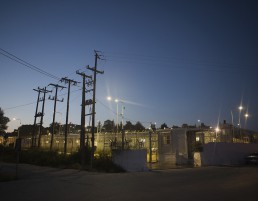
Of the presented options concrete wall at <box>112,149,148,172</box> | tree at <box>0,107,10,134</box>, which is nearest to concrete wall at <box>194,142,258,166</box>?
concrete wall at <box>112,149,148,172</box>

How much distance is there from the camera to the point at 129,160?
956 inches

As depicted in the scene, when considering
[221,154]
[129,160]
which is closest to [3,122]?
[129,160]

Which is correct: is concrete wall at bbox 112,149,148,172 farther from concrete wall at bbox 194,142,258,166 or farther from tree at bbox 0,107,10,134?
tree at bbox 0,107,10,134

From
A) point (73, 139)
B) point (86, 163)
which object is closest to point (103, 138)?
point (73, 139)

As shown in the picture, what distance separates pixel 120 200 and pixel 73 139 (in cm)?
5217

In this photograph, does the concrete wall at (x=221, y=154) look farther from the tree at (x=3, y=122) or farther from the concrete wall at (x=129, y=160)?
the tree at (x=3, y=122)

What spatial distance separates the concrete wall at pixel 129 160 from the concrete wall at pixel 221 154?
998 cm

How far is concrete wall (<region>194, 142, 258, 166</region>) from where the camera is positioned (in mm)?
31172

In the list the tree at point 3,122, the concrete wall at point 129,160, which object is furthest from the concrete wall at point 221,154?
the tree at point 3,122

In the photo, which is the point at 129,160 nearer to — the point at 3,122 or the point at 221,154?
the point at 221,154

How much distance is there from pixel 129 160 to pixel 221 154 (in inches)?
564

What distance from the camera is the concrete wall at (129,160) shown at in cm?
2412

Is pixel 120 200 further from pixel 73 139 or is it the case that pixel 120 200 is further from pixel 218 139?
pixel 73 139

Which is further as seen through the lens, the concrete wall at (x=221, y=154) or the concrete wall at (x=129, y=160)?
the concrete wall at (x=221, y=154)
